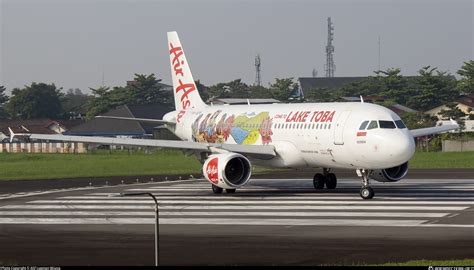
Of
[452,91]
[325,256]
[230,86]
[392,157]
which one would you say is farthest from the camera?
[230,86]

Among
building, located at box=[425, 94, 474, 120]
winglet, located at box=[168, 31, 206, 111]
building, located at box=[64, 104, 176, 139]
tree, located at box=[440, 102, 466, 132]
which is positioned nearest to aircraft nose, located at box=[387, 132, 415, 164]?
winglet, located at box=[168, 31, 206, 111]

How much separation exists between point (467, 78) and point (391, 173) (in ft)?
278

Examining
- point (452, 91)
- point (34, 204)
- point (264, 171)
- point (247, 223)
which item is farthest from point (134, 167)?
point (452, 91)

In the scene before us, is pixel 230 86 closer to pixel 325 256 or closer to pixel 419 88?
pixel 419 88

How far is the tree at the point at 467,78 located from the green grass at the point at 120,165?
46588 millimetres

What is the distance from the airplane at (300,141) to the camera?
34.5 meters

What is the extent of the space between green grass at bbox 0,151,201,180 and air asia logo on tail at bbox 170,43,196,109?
7.77m

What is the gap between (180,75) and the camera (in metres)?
47.5

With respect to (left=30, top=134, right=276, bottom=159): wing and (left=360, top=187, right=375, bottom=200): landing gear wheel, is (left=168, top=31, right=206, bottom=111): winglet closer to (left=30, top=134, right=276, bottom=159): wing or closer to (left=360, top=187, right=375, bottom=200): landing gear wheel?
(left=30, top=134, right=276, bottom=159): wing

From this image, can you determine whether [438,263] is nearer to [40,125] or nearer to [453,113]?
[453,113]

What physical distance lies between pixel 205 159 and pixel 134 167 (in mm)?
18487

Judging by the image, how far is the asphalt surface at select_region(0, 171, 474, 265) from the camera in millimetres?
20750

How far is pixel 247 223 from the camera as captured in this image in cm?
2747

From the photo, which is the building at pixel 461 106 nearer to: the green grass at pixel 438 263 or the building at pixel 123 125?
the building at pixel 123 125
